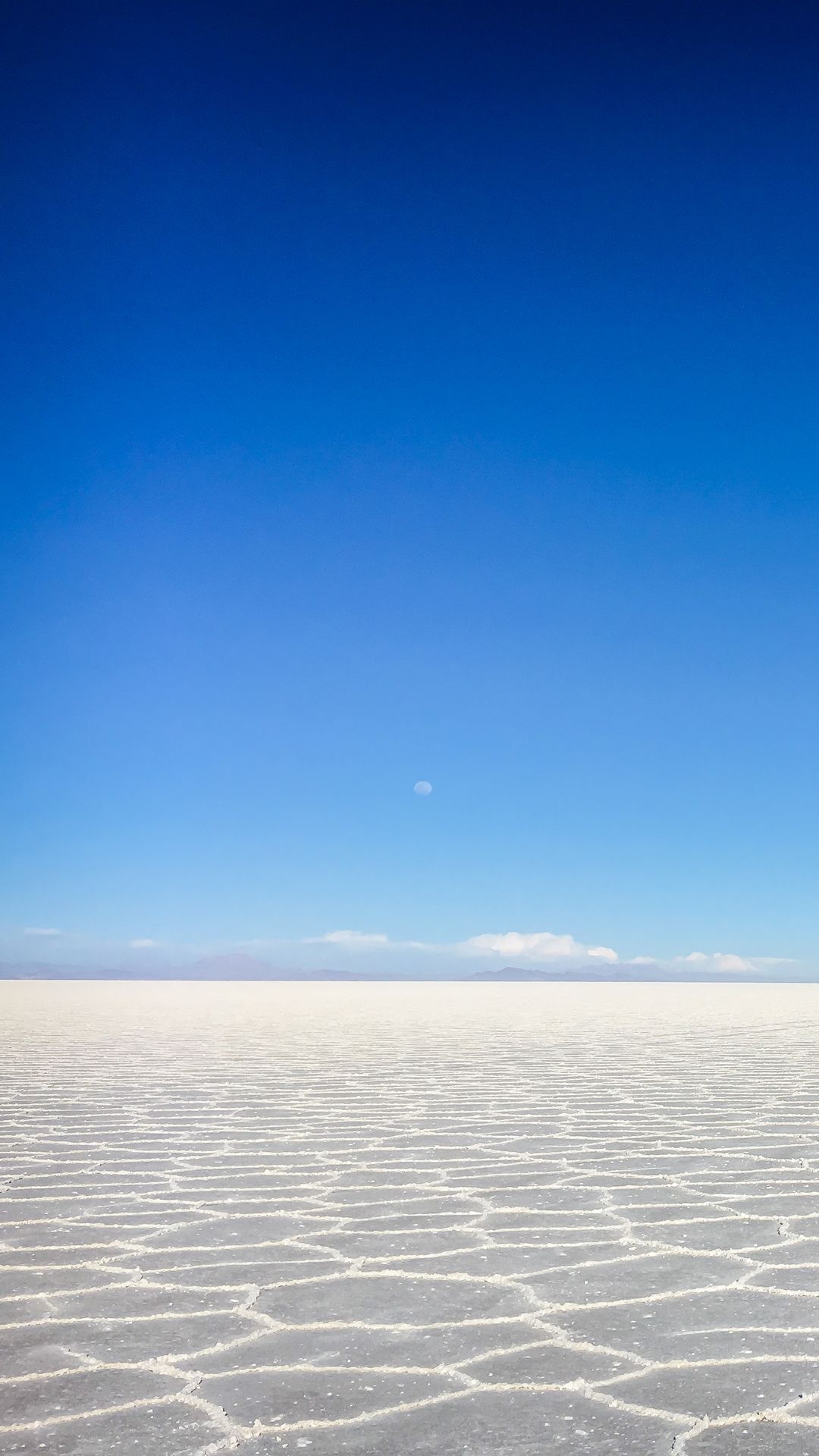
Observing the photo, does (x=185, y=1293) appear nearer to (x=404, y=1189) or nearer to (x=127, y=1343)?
(x=127, y=1343)

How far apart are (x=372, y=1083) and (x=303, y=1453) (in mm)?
5817

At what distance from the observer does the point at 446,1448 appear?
6.78 feet

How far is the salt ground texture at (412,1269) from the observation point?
86.5 inches

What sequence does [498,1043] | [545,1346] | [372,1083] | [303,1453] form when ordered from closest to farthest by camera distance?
[303,1453] → [545,1346] → [372,1083] → [498,1043]

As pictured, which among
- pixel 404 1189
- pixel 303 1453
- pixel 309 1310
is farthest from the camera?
pixel 404 1189

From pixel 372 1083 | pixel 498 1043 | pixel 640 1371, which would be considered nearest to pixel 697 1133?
pixel 372 1083

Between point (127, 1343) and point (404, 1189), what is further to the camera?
point (404, 1189)

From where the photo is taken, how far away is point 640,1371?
2.42m

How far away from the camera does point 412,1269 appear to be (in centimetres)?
322

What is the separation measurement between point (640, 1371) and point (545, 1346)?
25cm

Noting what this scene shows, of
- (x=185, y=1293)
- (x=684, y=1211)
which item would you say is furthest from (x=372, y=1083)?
(x=185, y=1293)

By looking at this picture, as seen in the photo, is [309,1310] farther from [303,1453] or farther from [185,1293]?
[303,1453]

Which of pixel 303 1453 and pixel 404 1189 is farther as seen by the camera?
pixel 404 1189

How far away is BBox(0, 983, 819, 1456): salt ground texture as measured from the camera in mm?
2197
